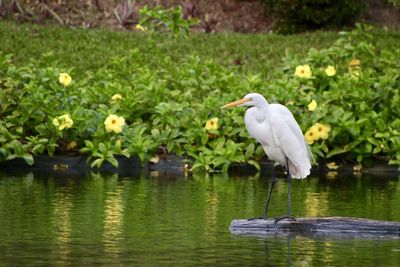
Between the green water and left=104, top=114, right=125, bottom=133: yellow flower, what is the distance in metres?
0.80

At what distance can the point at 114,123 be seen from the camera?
15219mm

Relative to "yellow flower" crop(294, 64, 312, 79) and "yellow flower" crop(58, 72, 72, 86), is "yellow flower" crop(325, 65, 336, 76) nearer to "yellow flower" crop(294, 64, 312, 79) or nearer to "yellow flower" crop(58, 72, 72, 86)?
"yellow flower" crop(294, 64, 312, 79)

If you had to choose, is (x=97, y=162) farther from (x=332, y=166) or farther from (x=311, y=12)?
(x=311, y=12)

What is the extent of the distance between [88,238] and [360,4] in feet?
43.0

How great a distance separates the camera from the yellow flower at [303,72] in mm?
16609

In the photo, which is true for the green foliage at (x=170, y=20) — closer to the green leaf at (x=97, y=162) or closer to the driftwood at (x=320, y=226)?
the green leaf at (x=97, y=162)

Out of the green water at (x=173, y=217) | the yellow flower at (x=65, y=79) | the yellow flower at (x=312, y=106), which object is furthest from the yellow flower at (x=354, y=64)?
the yellow flower at (x=65, y=79)

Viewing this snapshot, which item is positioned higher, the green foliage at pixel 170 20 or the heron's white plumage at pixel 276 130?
the green foliage at pixel 170 20

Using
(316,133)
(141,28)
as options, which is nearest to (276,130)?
(316,133)

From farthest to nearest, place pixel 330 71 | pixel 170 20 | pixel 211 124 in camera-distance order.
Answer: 1. pixel 170 20
2. pixel 330 71
3. pixel 211 124

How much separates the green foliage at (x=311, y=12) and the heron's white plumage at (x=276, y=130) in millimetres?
10626

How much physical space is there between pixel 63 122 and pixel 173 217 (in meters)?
4.08

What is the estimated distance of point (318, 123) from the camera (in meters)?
15.6

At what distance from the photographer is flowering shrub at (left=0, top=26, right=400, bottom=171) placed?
50.0ft
